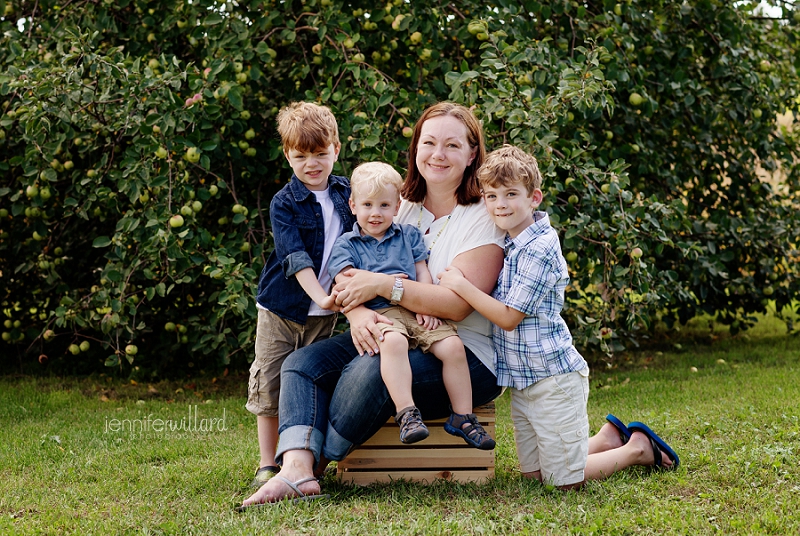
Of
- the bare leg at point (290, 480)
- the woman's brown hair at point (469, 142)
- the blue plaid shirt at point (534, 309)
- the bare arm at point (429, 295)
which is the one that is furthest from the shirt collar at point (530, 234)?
the bare leg at point (290, 480)

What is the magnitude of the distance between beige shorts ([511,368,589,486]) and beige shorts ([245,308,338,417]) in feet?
2.87

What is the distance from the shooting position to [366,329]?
278cm

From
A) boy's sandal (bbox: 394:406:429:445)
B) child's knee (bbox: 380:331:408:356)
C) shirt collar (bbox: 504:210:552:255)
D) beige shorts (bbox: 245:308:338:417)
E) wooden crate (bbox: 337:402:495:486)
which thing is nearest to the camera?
boy's sandal (bbox: 394:406:429:445)

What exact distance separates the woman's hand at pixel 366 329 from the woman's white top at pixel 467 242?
28 centimetres

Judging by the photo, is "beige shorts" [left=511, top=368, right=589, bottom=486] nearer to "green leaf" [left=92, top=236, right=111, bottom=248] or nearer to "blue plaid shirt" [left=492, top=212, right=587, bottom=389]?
"blue plaid shirt" [left=492, top=212, right=587, bottom=389]

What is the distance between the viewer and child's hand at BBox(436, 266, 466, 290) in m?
2.78

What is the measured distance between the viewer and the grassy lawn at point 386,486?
2475 millimetres

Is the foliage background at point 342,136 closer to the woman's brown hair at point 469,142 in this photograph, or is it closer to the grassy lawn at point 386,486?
the grassy lawn at point 386,486

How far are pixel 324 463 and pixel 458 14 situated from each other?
2679 millimetres

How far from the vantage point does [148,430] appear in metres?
3.91

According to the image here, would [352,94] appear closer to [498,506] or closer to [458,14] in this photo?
[458,14]

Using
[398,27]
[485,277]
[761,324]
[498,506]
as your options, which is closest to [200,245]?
[398,27]

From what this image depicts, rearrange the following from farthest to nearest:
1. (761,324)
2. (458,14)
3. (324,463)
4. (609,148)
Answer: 1. (761,324)
2. (609,148)
3. (458,14)
4. (324,463)

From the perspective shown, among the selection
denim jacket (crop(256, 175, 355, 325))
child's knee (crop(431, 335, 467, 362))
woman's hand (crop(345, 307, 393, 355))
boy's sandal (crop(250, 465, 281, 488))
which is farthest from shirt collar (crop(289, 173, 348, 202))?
boy's sandal (crop(250, 465, 281, 488))
